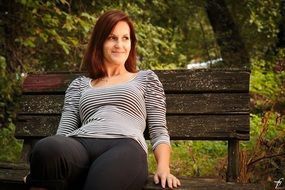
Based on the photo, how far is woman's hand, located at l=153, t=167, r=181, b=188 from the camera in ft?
7.99

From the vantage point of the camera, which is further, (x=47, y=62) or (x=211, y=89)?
(x=47, y=62)

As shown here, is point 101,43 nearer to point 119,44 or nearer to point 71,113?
point 119,44

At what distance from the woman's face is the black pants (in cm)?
75

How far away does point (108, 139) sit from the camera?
2701mm

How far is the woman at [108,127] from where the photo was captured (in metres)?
2.36

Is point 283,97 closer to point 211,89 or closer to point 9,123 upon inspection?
point 211,89

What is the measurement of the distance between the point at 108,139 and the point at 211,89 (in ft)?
2.91

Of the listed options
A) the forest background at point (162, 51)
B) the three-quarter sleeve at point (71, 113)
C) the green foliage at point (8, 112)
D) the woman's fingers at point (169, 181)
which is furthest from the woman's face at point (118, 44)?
the green foliage at point (8, 112)

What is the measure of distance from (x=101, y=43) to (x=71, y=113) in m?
0.50

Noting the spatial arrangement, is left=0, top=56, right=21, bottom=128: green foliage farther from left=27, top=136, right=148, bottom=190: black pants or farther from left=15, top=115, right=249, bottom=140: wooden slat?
left=27, top=136, right=148, bottom=190: black pants

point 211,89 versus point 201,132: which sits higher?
point 211,89

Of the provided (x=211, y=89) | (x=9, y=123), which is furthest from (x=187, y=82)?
(x=9, y=123)

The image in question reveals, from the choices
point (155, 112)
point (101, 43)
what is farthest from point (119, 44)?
point (155, 112)

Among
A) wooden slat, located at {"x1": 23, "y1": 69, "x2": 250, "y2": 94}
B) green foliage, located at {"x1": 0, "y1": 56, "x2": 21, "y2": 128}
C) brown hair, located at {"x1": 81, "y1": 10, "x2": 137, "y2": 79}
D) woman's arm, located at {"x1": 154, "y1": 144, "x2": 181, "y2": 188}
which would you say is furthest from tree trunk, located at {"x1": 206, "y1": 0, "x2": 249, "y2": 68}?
woman's arm, located at {"x1": 154, "y1": 144, "x2": 181, "y2": 188}
